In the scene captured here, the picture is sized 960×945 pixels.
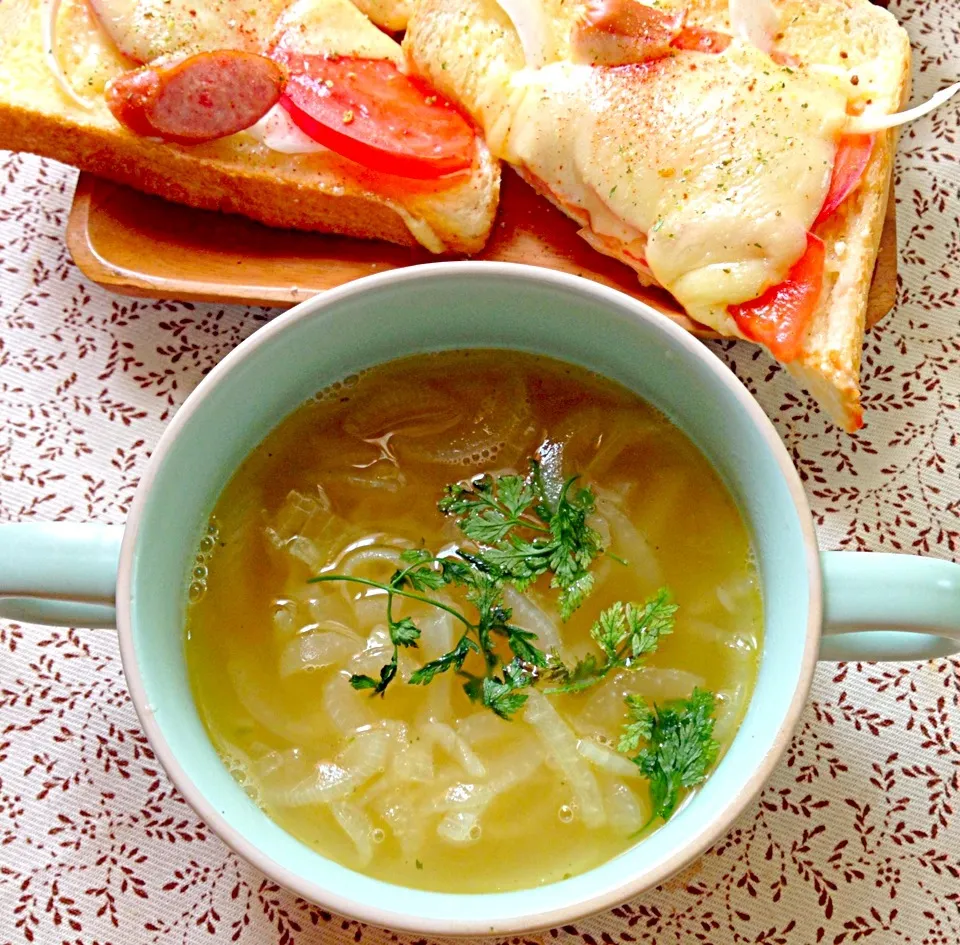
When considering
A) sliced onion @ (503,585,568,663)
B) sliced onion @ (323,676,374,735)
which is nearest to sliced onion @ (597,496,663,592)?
sliced onion @ (503,585,568,663)

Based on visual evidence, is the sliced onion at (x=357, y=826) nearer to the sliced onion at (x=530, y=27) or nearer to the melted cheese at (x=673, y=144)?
the melted cheese at (x=673, y=144)

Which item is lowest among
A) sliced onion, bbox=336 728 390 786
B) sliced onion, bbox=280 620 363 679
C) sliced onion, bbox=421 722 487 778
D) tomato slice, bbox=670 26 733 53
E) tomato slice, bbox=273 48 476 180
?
sliced onion, bbox=336 728 390 786

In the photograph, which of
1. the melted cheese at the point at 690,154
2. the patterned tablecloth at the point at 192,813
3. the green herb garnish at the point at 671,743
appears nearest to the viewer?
the green herb garnish at the point at 671,743

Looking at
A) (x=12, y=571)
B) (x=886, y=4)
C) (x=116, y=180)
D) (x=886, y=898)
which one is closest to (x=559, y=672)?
(x=12, y=571)

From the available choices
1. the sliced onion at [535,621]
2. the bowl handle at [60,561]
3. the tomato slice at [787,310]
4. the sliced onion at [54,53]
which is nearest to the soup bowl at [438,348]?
the bowl handle at [60,561]

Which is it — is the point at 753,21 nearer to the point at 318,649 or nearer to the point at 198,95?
the point at 198,95

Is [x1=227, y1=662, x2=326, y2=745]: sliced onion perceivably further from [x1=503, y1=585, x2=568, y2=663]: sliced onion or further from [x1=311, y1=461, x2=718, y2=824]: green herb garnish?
[x1=503, y1=585, x2=568, y2=663]: sliced onion
